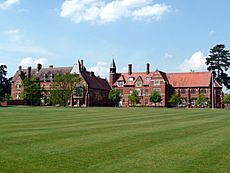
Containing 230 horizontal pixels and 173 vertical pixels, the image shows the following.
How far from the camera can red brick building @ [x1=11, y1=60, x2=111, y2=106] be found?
110 meters

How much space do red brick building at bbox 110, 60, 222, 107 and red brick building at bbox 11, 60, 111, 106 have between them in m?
6.97

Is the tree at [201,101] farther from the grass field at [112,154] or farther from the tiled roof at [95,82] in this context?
the grass field at [112,154]

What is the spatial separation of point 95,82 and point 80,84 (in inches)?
356

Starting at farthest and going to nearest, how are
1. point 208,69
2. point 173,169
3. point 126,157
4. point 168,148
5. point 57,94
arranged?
1. point 208,69
2. point 57,94
3. point 168,148
4. point 126,157
5. point 173,169

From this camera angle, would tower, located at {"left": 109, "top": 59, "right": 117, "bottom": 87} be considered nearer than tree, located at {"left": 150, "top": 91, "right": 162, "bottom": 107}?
No

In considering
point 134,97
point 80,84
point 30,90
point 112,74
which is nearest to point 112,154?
point 30,90

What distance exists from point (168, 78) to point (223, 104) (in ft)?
65.5

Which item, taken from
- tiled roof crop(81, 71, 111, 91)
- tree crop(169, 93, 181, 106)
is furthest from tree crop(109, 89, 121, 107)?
tree crop(169, 93, 181, 106)

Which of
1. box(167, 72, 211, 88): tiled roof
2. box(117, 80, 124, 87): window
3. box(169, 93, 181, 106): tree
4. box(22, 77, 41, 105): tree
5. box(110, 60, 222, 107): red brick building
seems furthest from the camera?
box(117, 80, 124, 87): window

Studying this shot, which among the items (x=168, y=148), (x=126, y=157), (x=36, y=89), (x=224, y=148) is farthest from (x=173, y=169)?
(x=36, y=89)

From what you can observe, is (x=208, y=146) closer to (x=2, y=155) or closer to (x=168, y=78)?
(x=2, y=155)

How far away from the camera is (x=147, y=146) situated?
1290 cm

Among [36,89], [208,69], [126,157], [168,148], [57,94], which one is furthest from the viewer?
[208,69]

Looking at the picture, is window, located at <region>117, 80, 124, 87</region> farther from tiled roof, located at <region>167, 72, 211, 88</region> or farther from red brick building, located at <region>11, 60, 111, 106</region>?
tiled roof, located at <region>167, 72, 211, 88</region>
